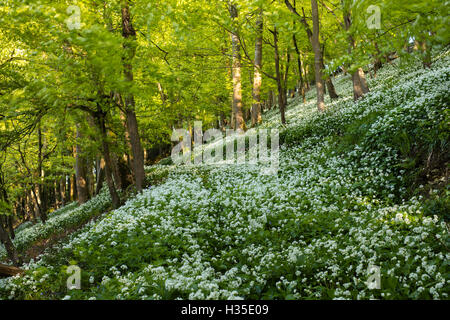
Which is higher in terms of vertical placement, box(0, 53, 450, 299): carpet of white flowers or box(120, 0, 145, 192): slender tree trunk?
box(120, 0, 145, 192): slender tree trunk

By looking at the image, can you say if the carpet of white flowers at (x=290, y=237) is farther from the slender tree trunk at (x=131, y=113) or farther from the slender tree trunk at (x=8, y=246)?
the slender tree trunk at (x=8, y=246)

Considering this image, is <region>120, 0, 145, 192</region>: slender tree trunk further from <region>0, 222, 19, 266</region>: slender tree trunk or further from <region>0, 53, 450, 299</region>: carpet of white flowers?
<region>0, 222, 19, 266</region>: slender tree trunk

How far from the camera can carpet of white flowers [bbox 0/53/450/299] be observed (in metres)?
4.92

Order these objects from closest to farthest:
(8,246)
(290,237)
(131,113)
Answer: (290,237) < (8,246) < (131,113)

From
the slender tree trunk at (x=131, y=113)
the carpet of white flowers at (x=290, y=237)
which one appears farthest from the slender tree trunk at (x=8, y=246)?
the slender tree trunk at (x=131, y=113)

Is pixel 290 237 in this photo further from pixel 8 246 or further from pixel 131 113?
pixel 8 246

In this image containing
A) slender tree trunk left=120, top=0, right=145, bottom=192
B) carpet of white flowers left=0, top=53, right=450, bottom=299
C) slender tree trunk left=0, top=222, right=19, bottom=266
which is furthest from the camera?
slender tree trunk left=120, top=0, right=145, bottom=192

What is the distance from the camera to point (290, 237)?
675 centimetres

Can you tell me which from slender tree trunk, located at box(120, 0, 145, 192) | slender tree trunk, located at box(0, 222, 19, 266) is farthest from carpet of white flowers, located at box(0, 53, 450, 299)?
slender tree trunk, located at box(0, 222, 19, 266)

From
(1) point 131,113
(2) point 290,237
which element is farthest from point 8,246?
(2) point 290,237

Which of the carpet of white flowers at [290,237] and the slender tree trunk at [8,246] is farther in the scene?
the slender tree trunk at [8,246]

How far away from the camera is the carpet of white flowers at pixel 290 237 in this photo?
4.92m

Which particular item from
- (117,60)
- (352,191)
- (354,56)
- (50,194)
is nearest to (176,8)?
(117,60)
